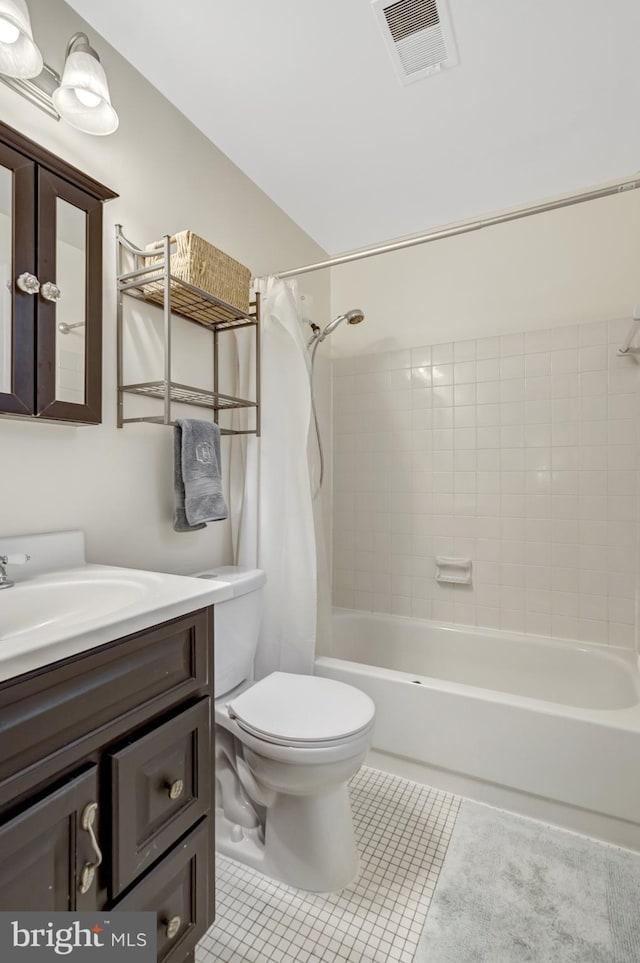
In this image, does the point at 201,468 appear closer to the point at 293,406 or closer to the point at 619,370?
the point at 293,406

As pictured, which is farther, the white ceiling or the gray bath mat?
the white ceiling

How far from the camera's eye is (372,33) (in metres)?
1.40

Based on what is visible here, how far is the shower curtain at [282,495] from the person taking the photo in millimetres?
1865

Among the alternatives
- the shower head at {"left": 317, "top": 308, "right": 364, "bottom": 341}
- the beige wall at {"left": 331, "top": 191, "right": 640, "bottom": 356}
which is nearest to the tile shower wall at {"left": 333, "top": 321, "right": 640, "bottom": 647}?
the beige wall at {"left": 331, "top": 191, "right": 640, "bottom": 356}

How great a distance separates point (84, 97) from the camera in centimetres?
121

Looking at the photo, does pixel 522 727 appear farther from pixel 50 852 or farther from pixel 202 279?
pixel 202 279

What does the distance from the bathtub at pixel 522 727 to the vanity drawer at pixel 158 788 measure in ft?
3.25

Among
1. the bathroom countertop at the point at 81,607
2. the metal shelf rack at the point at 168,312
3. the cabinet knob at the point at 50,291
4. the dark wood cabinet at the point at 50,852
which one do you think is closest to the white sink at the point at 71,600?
the bathroom countertop at the point at 81,607

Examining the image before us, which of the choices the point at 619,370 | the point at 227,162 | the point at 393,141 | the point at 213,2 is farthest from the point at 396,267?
the point at 213,2

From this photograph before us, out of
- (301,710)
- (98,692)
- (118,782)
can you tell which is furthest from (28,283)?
(301,710)

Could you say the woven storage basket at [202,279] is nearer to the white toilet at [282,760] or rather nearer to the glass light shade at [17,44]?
the glass light shade at [17,44]

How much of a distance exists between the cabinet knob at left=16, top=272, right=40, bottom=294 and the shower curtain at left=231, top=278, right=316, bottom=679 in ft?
2.84

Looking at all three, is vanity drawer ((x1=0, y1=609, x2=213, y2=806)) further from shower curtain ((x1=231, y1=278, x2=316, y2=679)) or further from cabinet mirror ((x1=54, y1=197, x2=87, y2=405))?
shower curtain ((x1=231, y1=278, x2=316, y2=679))

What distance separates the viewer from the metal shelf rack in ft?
4.53
